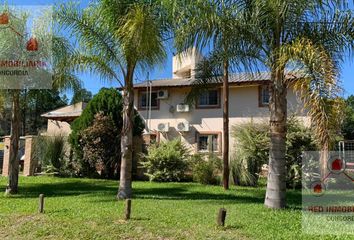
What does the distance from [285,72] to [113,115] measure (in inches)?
509

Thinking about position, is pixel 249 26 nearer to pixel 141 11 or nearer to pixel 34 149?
pixel 141 11

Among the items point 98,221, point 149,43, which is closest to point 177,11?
point 149,43

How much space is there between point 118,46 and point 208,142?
39.7 ft

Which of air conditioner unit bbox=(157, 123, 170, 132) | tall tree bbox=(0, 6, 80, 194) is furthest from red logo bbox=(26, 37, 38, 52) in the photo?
air conditioner unit bbox=(157, 123, 170, 132)

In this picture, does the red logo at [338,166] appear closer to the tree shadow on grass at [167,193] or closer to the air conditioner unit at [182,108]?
the tree shadow on grass at [167,193]

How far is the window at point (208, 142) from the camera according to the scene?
22203mm

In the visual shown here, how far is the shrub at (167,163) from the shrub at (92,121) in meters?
2.17

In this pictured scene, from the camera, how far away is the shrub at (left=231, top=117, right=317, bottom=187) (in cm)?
1644

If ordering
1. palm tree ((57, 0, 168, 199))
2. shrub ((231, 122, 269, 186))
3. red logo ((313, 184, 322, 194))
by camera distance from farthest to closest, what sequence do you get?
shrub ((231, 122, 269, 186)) < red logo ((313, 184, 322, 194)) < palm tree ((57, 0, 168, 199))

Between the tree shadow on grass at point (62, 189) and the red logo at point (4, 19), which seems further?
the tree shadow on grass at point (62, 189)

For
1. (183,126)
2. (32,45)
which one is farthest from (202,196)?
(183,126)

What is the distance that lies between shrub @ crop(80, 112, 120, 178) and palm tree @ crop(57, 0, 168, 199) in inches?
311

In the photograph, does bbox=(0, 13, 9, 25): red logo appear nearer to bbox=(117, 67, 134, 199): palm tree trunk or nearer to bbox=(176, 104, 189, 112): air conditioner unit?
bbox=(117, 67, 134, 199): palm tree trunk

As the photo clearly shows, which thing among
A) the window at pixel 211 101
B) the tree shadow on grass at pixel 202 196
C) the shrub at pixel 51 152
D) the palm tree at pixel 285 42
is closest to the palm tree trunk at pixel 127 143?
the tree shadow on grass at pixel 202 196
